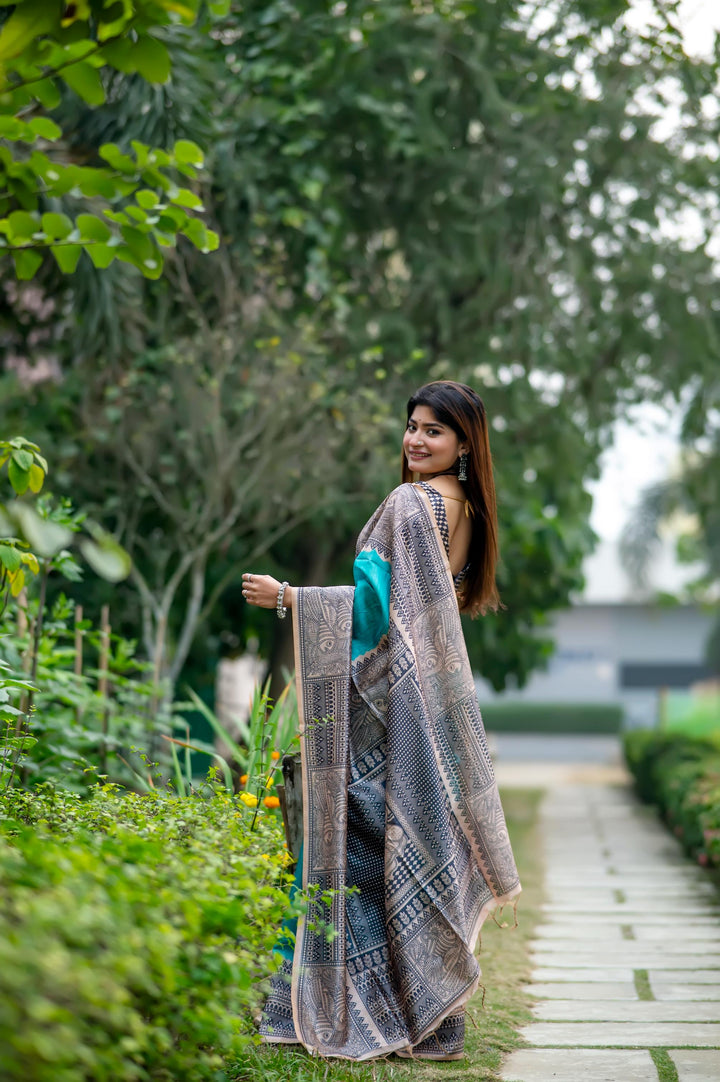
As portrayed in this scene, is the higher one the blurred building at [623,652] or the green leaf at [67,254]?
the green leaf at [67,254]

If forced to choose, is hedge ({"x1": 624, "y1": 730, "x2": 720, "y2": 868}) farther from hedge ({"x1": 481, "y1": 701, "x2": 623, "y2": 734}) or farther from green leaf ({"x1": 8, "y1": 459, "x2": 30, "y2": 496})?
hedge ({"x1": 481, "y1": 701, "x2": 623, "y2": 734})

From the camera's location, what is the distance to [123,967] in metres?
1.52

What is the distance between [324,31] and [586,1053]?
5.38 m

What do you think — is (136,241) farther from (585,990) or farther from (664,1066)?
(585,990)

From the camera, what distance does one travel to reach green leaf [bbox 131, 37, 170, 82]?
211 centimetres

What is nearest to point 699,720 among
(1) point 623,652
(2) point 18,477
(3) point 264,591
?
(3) point 264,591

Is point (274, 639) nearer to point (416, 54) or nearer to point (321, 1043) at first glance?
point (416, 54)

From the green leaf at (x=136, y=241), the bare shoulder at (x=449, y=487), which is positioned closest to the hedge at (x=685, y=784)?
the bare shoulder at (x=449, y=487)

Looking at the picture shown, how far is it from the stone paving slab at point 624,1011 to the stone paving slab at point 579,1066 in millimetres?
373

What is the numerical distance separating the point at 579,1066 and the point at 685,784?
4.68 m

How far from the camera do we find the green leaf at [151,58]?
2.11 metres

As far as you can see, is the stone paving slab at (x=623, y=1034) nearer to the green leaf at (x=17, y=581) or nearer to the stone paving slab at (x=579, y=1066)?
the stone paving slab at (x=579, y=1066)

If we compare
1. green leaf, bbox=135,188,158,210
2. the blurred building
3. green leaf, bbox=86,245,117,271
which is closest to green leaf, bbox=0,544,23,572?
green leaf, bbox=86,245,117,271

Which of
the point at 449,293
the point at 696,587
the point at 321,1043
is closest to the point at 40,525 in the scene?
the point at 321,1043
